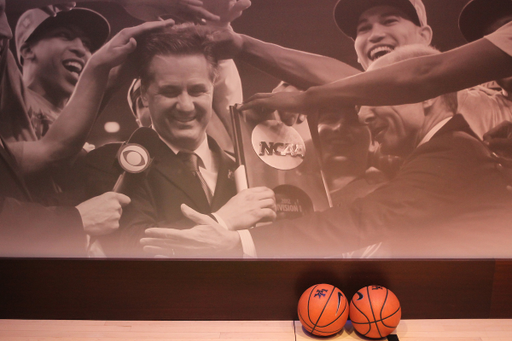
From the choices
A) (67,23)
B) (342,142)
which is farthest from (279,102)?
(67,23)

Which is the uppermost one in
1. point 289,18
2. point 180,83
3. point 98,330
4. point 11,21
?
point 11,21

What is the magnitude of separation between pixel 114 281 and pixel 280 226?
113 cm

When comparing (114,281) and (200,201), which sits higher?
(200,201)

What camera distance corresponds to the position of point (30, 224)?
2227mm

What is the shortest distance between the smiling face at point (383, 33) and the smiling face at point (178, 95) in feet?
3.20

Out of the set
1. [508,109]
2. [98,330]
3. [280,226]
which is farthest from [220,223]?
[508,109]

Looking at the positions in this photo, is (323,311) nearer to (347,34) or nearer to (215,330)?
(215,330)

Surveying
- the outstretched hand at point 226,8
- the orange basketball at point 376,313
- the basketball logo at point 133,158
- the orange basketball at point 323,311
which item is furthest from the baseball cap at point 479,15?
the basketball logo at point 133,158

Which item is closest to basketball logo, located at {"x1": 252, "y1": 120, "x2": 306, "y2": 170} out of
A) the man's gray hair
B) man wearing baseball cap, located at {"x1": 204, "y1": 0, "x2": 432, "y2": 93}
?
man wearing baseball cap, located at {"x1": 204, "y1": 0, "x2": 432, "y2": 93}

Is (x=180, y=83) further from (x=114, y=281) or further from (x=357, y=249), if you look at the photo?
(x=357, y=249)

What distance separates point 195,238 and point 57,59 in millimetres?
1416

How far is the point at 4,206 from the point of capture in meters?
2.22

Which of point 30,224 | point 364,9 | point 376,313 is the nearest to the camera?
point 376,313

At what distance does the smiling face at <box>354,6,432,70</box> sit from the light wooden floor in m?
1.70
